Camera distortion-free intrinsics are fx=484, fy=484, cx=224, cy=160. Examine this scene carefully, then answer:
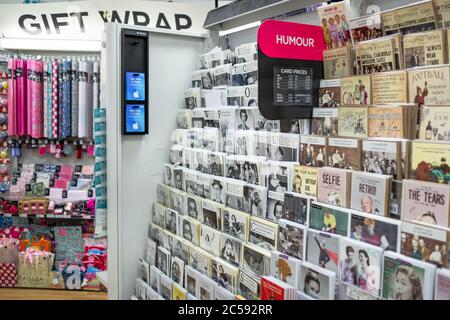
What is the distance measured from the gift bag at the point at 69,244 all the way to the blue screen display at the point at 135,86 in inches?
96.5

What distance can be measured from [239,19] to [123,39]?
728 millimetres

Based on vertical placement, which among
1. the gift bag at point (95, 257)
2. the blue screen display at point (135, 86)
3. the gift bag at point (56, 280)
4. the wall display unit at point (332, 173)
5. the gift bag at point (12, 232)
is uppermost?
the blue screen display at point (135, 86)

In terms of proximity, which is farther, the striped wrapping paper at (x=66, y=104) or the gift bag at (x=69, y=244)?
the gift bag at (x=69, y=244)

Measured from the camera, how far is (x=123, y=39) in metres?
2.99

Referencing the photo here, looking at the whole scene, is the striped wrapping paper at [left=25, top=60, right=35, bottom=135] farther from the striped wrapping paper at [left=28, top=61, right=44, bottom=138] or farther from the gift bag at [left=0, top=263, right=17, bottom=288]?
the gift bag at [left=0, top=263, right=17, bottom=288]

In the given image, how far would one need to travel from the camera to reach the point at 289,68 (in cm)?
202

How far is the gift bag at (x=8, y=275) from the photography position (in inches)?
188

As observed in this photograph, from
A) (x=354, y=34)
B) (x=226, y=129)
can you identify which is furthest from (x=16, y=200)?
(x=354, y=34)

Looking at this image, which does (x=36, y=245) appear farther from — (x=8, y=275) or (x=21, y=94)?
(x=21, y=94)

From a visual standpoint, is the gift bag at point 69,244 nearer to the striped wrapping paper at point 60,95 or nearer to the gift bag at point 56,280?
the gift bag at point 56,280

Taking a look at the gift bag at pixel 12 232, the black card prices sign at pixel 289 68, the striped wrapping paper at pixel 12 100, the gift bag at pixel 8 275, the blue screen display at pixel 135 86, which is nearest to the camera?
the black card prices sign at pixel 289 68

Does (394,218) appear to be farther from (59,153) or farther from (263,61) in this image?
(59,153)

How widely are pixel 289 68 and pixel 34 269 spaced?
3.81 metres

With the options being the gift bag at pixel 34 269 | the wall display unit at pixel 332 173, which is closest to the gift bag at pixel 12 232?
the gift bag at pixel 34 269
